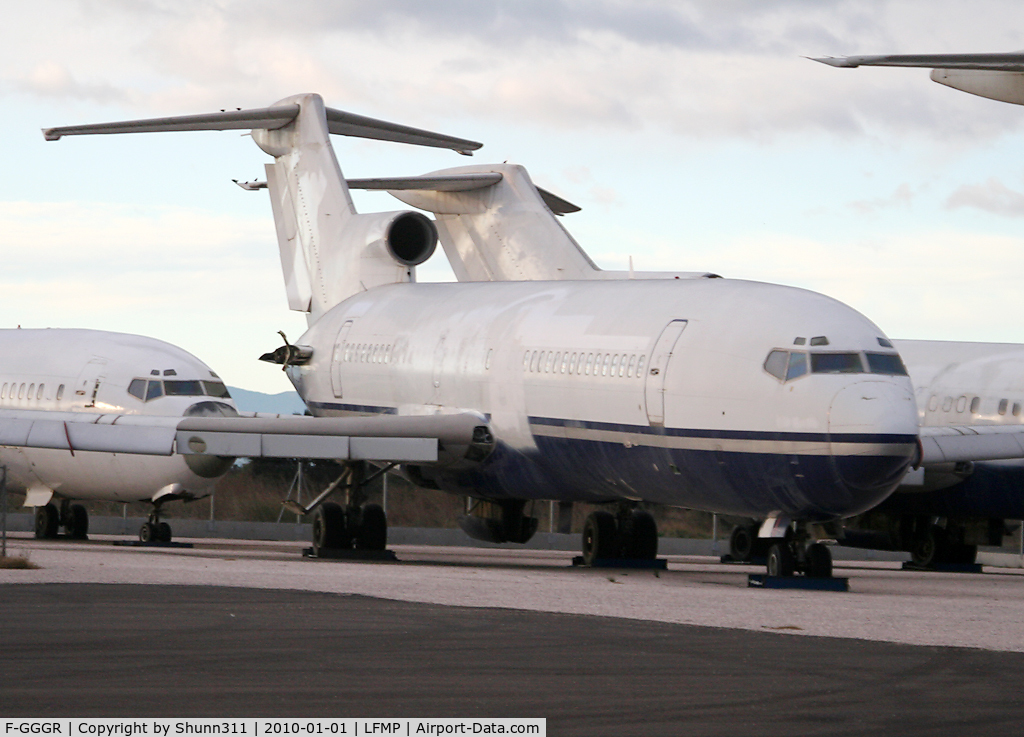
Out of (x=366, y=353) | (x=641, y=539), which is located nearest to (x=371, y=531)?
(x=366, y=353)

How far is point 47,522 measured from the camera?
33031 mm

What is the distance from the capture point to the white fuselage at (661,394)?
19578 millimetres

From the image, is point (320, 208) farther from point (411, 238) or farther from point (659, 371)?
point (659, 371)

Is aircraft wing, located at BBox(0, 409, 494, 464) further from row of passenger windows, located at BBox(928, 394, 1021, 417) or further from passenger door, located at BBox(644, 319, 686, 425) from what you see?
row of passenger windows, located at BBox(928, 394, 1021, 417)

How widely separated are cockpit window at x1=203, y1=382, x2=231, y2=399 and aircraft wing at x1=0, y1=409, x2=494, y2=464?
3.79 m

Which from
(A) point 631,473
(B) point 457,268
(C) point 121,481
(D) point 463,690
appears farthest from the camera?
(B) point 457,268

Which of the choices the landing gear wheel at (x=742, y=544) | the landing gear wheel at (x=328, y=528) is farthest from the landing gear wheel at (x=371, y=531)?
the landing gear wheel at (x=742, y=544)

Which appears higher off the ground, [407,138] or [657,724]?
[407,138]

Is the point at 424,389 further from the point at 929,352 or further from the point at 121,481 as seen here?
the point at 929,352

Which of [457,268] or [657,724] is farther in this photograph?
[457,268]

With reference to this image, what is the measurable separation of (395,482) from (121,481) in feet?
67.4

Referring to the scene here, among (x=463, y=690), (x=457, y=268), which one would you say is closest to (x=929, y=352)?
(x=457, y=268)

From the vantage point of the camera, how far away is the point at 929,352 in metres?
29.1

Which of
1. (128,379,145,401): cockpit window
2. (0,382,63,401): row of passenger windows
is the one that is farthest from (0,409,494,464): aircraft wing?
(0,382,63,401): row of passenger windows
